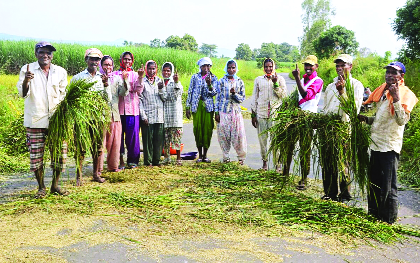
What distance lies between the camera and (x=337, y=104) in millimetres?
5301

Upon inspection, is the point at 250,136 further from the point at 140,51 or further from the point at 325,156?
the point at 140,51

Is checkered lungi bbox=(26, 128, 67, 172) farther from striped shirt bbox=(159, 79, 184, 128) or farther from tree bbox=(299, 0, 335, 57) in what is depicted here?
tree bbox=(299, 0, 335, 57)

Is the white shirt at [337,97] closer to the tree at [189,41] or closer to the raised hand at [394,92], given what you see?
the raised hand at [394,92]

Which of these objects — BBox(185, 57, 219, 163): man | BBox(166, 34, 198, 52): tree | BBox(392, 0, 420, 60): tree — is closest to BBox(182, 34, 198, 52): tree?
BBox(166, 34, 198, 52): tree

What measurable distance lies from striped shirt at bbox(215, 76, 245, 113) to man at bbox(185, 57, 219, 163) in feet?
0.42

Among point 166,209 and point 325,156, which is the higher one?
point 325,156

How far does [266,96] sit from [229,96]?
2.26 ft

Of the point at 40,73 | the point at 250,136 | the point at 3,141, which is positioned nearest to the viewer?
the point at 40,73

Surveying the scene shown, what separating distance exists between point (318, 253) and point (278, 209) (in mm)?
1137

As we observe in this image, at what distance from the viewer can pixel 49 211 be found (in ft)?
15.5

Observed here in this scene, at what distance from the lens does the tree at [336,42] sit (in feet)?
129

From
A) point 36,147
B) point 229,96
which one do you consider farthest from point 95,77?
point 229,96

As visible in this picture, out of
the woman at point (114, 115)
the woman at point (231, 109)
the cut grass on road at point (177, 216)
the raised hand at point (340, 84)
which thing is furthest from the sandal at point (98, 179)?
the raised hand at point (340, 84)

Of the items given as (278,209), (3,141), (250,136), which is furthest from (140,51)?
(278,209)
